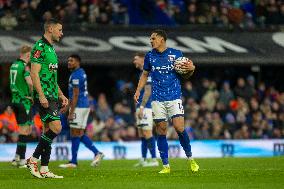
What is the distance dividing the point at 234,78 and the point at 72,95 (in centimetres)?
1361

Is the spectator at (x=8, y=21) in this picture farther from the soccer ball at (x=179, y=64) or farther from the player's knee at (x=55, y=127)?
the player's knee at (x=55, y=127)

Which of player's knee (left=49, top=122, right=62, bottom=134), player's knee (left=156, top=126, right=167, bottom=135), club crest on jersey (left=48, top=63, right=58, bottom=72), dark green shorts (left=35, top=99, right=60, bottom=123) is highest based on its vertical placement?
club crest on jersey (left=48, top=63, right=58, bottom=72)

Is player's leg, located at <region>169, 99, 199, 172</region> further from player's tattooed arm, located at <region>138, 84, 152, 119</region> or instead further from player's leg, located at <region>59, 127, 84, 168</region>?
player's leg, located at <region>59, 127, 84, 168</region>

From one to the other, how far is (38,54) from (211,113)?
15.0m

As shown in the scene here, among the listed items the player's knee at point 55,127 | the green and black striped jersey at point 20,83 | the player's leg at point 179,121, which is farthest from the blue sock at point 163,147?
the green and black striped jersey at point 20,83

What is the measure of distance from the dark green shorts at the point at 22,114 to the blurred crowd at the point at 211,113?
689 cm

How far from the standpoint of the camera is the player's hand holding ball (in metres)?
15.6

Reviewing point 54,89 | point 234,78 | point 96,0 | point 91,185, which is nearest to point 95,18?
point 96,0

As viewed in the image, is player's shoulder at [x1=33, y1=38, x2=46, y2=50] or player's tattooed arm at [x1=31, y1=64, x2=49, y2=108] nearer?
player's tattooed arm at [x1=31, y1=64, x2=49, y2=108]

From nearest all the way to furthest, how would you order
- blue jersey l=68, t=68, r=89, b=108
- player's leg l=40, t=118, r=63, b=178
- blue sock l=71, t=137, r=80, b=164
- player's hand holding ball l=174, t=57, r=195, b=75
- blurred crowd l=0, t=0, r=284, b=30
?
player's leg l=40, t=118, r=63, b=178 → player's hand holding ball l=174, t=57, r=195, b=75 → blue jersey l=68, t=68, r=89, b=108 → blue sock l=71, t=137, r=80, b=164 → blurred crowd l=0, t=0, r=284, b=30

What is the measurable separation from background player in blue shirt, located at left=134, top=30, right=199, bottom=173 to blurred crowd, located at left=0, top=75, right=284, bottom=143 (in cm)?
1032

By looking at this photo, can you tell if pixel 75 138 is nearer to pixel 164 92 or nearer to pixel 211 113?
pixel 164 92

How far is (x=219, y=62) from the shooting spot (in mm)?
29188

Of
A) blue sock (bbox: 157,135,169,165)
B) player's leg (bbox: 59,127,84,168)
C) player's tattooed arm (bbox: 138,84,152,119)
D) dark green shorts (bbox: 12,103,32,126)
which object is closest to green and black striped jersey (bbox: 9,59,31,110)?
dark green shorts (bbox: 12,103,32,126)
